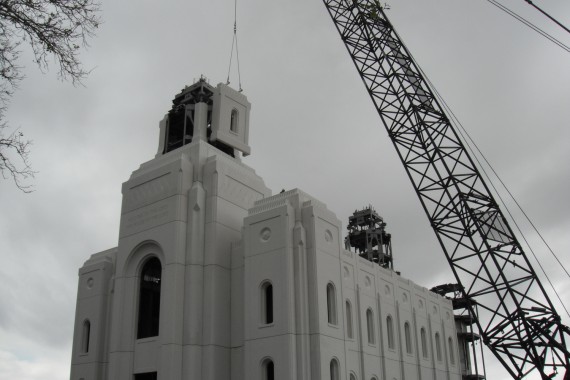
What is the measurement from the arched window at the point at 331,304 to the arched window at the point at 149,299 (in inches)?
427

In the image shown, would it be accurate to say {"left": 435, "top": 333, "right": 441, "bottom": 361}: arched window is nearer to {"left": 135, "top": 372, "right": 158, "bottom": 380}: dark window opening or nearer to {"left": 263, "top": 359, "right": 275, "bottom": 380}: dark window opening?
{"left": 263, "top": 359, "right": 275, "bottom": 380}: dark window opening

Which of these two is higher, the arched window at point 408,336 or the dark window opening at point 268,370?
the arched window at point 408,336

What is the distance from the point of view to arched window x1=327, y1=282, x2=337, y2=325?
34.0 metres

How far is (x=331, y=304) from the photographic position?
34375 millimetres

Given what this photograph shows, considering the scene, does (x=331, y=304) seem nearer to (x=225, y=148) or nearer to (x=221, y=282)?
(x=221, y=282)

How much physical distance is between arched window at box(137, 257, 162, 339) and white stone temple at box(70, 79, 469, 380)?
65 millimetres

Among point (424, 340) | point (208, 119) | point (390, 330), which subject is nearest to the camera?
point (208, 119)

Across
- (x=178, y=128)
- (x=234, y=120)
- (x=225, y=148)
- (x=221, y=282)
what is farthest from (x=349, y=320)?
(x=178, y=128)

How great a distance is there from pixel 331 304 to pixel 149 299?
39.1ft

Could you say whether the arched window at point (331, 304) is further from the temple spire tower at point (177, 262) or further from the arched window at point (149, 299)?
the arched window at point (149, 299)

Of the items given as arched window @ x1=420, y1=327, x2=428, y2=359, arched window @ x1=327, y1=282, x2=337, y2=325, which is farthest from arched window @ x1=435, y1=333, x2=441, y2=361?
arched window @ x1=327, y1=282, x2=337, y2=325

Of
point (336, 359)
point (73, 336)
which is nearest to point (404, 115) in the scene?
point (336, 359)

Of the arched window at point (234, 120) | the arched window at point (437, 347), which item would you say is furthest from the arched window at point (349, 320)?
the arched window at point (437, 347)

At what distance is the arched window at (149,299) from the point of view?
37.5m
